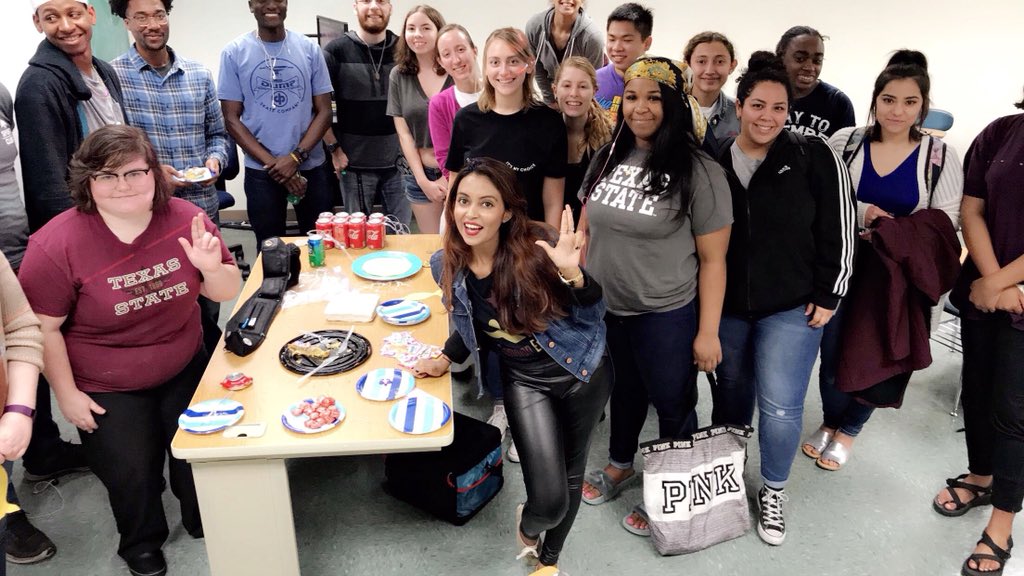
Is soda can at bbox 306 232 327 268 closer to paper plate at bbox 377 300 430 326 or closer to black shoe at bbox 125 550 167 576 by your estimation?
paper plate at bbox 377 300 430 326

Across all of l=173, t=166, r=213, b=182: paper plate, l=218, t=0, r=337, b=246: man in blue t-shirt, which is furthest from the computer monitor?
l=173, t=166, r=213, b=182: paper plate

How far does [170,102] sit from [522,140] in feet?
4.88

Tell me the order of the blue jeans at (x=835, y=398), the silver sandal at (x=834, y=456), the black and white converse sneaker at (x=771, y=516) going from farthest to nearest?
1. the silver sandal at (x=834, y=456)
2. the blue jeans at (x=835, y=398)
3. the black and white converse sneaker at (x=771, y=516)

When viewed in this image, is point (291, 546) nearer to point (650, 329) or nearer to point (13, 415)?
point (13, 415)

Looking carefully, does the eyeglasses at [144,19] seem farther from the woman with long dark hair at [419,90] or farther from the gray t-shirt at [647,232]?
the gray t-shirt at [647,232]

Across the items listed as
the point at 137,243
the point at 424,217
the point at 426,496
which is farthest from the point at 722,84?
the point at 137,243

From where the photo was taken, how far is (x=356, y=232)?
2639 millimetres

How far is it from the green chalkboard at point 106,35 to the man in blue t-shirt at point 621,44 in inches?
124

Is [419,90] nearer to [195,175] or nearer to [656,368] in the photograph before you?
[195,175]

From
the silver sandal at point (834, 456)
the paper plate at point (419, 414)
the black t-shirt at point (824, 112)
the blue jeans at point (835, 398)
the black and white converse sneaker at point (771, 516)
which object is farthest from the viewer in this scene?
the black t-shirt at point (824, 112)

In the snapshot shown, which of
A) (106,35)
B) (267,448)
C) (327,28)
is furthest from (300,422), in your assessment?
(106,35)

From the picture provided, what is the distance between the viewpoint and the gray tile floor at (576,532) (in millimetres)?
2100

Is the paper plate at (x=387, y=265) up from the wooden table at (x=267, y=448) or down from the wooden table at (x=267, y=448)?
up

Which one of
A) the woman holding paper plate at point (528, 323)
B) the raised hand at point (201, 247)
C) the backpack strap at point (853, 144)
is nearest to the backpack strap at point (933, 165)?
the backpack strap at point (853, 144)
